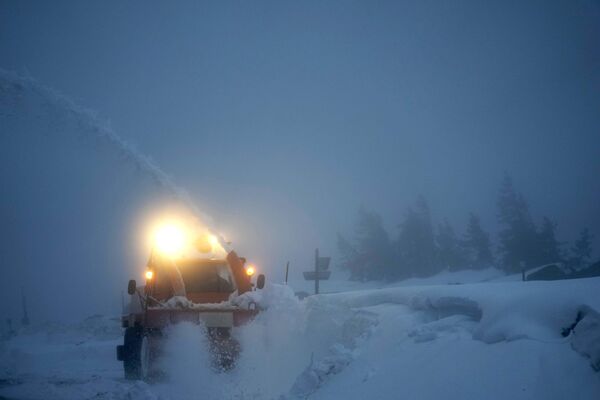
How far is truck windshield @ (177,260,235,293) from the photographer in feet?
32.6

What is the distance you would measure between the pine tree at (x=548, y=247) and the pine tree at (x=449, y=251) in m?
9.47

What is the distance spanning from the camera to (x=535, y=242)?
135 feet

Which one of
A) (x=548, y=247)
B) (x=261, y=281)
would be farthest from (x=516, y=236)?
(x=261, y=281)

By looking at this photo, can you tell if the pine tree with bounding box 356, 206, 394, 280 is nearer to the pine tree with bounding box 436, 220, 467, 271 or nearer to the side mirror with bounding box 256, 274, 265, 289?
the pine tree with bounding box 436, 220, 467, 271

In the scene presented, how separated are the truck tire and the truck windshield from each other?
1.68 meters

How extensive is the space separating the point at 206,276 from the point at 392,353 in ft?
18.3

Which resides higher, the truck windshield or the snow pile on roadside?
the truck windshield

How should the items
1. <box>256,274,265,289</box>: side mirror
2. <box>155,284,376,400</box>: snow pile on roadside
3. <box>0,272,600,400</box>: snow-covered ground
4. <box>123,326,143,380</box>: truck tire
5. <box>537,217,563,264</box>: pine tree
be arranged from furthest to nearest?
<box>537,217,563,264</box>: pine tree → <box>256,274,265,289</box>: side mirror → <box>123,326,143,380</box>: truck tire → <box>155,284,376,400</box>: snow pile on roadside → <box>0,272,600,400</box>: snow-covered ground

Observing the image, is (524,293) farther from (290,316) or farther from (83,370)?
(83,370)

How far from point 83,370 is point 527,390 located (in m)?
11.3

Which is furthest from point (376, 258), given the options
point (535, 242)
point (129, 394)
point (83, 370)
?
point (129, 394)

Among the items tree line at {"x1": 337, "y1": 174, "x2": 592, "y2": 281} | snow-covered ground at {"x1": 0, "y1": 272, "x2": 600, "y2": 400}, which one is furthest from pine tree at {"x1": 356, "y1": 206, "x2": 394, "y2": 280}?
snow-covered ground at {"x1": 0, "y1": 272, "x2": 600, "y2": 400}

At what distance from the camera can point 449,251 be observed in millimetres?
49656

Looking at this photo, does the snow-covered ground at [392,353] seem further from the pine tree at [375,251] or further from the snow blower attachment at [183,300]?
the pine tree at [375,251]
